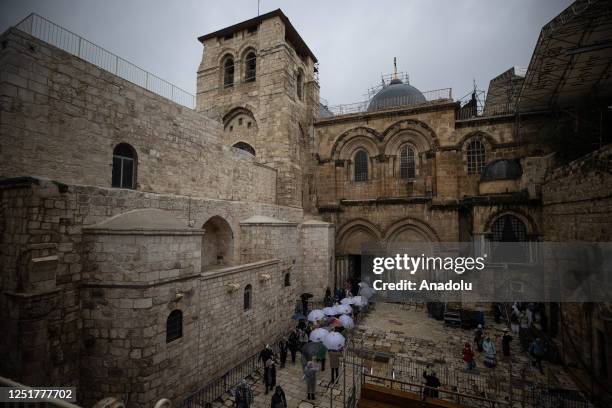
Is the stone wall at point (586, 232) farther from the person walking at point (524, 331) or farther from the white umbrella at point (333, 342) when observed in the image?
the white umbrella at point (333, 342)

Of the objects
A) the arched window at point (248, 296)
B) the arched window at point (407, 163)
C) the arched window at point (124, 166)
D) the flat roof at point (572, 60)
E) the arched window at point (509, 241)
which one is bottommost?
the arched window at point (248, 296)

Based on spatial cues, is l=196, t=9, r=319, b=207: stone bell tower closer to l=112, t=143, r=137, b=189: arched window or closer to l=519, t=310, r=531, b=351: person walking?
l=112, t=143, r=137, b=189: arched window

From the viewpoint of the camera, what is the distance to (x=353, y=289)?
58.0 feet

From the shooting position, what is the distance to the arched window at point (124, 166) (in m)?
9.04

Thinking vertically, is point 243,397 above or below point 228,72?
below

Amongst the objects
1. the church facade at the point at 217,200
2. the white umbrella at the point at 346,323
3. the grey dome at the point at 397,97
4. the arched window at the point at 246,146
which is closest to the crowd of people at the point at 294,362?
the white umbrella at the point at 346,323

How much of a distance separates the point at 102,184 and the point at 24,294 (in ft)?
12.8

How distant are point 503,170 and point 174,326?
1640 cm

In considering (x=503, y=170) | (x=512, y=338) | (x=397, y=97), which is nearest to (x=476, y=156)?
(x=503, y=170)

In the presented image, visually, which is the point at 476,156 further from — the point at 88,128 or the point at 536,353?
the point at 88,128

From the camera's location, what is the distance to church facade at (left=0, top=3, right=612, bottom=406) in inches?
243

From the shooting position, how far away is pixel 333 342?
852 centimetres

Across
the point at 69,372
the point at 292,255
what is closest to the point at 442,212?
the point at 292,255

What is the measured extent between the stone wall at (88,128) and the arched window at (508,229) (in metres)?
14.0
